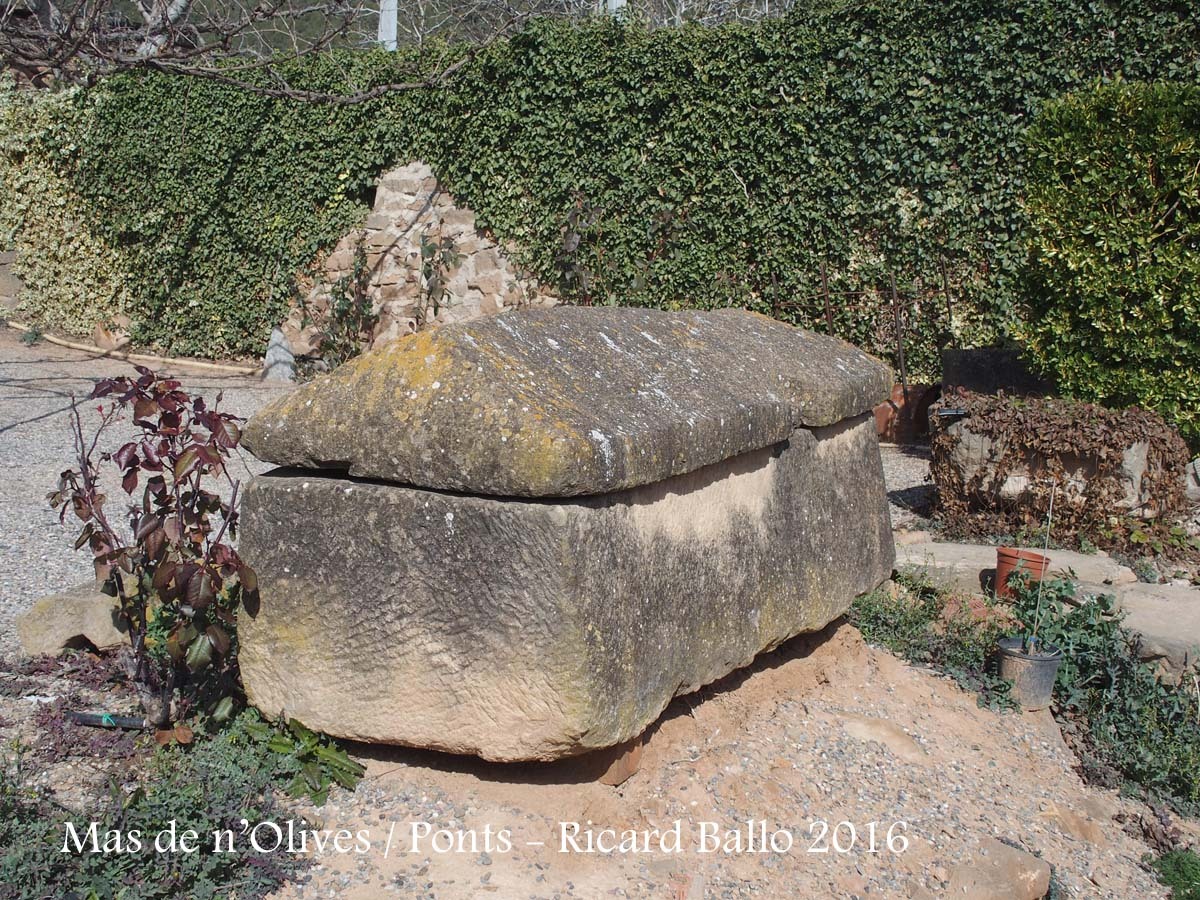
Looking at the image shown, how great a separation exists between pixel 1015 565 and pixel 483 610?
3.05m

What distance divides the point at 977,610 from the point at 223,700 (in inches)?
127

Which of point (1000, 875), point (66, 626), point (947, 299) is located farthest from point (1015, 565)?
point (66, 626)

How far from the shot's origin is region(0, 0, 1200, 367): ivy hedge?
7758 millimetres

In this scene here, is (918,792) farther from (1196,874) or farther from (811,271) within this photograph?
(811,271)

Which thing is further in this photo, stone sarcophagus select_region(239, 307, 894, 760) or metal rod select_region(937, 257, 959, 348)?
metal rod select_region(937, 257, 959, 348)

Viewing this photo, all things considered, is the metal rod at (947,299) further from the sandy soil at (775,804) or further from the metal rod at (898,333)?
the sandy soil at (775,804)

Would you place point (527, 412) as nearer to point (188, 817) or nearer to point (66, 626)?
point (188, 817)

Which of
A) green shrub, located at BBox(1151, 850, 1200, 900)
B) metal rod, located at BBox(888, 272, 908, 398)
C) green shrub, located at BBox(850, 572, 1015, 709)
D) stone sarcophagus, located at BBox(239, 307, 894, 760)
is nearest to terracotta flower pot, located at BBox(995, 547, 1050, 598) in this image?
green shrub, located at BBox(850, 572, 1015, 709)

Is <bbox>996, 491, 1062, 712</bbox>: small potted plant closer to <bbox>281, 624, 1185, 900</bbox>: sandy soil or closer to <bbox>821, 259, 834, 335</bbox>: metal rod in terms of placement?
<bbox>281, 624, 1185, 900</bbox>: sandy soil

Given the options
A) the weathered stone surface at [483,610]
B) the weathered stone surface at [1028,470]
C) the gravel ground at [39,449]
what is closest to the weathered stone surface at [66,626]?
the gravel ground at [39,449]

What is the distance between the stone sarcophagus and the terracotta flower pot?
2054 mm

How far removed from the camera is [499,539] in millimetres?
2645

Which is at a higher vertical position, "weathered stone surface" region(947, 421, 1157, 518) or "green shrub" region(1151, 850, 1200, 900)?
"weathered stone surface" region(947, 421, 1157, 518)

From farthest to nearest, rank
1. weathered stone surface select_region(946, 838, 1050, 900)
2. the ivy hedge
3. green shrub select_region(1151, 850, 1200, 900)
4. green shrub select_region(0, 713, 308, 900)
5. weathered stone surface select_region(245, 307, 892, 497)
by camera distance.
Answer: the ivy hedge
green shrub select_region(1151, 850, 1200, 900)
weathered stone surface select_region(946, 838, 1050, 900)
weathered stone surface select_region(245, 307, 892, 497)
green shrub select_region(0, 713, 308, 900)
